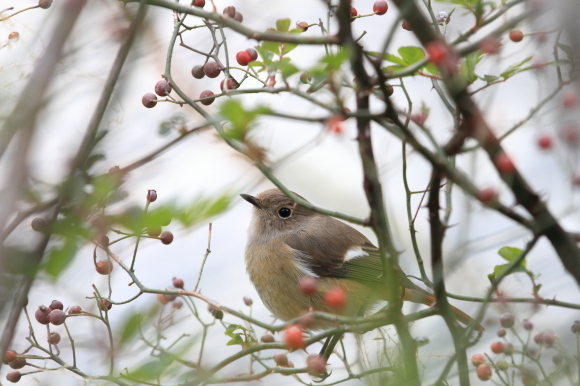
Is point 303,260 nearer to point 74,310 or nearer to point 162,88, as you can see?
point 162,88

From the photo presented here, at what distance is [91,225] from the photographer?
1268 millimetres

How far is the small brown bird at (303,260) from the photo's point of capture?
4523 millimetres

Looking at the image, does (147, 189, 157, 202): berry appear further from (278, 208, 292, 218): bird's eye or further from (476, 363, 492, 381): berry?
(278, 208, 292, 218): bird's eye

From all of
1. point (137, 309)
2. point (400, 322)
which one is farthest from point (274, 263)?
point (137, 309)

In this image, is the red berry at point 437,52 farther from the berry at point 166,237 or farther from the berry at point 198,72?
the berry at point 198,72

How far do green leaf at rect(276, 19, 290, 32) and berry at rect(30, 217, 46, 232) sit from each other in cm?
117

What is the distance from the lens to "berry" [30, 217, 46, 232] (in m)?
1.24

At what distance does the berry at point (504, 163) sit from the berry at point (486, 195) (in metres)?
0.08

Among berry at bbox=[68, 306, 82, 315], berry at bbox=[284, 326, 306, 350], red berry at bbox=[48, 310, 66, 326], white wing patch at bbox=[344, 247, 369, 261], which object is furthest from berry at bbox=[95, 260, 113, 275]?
white wing patch at bbox=[344, 247, 369, 261]

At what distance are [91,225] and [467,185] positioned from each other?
0.86 metres

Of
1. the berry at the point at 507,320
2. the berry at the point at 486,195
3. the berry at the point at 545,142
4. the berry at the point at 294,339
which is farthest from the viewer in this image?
the berry at the point at 507,320

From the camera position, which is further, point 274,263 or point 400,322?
point 274,263

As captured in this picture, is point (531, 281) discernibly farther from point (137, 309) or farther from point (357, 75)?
point (137, 309)

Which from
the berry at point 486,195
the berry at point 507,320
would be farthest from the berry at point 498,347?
the berry at point 486,195
